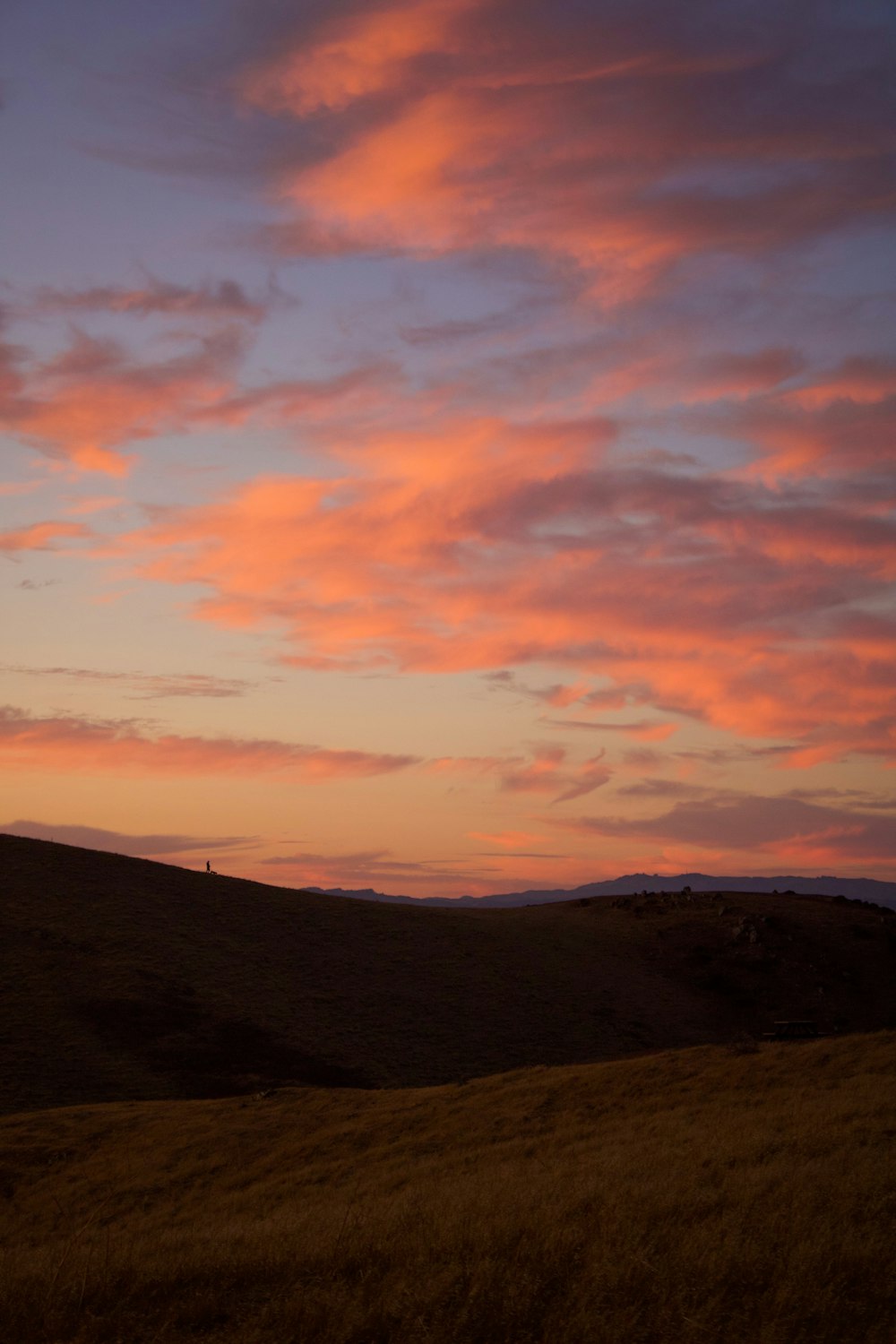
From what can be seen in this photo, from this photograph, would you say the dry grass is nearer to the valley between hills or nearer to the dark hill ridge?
the valley between hills

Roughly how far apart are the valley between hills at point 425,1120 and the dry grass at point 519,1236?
2.2 inches

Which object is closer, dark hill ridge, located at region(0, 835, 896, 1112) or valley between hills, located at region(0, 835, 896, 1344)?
valley between hills, located at region(0, 835, 896, 1344)

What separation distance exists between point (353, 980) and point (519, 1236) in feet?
162

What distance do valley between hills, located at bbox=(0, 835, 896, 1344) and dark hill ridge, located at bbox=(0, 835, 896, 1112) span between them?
0.85 feet

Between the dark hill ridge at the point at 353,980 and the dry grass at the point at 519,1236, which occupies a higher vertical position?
the dry grass at the point at 519,1236

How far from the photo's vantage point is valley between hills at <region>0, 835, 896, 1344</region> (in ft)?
33.9

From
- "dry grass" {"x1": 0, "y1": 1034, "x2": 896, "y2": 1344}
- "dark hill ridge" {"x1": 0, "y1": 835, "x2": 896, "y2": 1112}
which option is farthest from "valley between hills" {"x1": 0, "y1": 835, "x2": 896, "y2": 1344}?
"dark hill ridge" {"x1": 0, "y1": 835, "x2": 896, "y2": 1112}

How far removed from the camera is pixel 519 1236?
39.8 feet

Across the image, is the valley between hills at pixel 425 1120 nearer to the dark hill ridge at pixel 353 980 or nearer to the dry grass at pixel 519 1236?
the dry grass at pixel 519 1236

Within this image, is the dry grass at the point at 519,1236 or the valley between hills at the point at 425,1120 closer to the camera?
the dry grass at the point at 519,1236

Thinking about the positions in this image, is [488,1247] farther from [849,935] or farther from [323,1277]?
[849,935]

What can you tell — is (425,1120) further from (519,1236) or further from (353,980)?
(353,980)

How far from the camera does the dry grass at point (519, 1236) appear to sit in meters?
9.83

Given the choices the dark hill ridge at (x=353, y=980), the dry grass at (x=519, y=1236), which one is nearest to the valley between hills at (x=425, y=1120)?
the dry grass at (x=519, y=1236)
